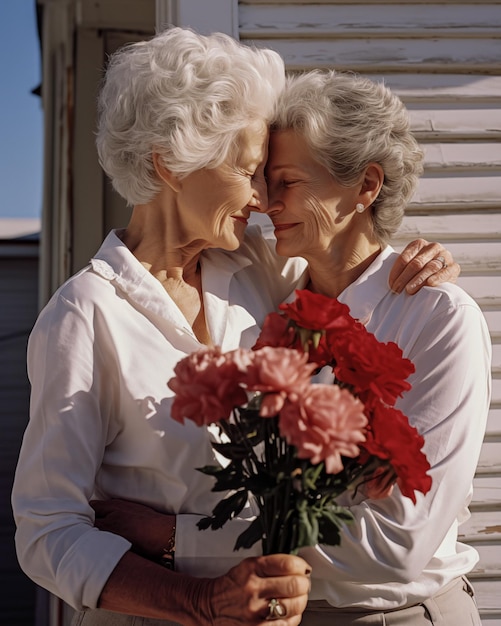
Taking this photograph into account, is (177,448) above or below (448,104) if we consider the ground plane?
below

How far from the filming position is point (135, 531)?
209 centimetres

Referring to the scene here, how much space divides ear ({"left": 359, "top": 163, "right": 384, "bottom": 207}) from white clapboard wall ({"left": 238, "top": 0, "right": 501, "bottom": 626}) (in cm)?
53

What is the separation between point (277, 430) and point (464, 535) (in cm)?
155

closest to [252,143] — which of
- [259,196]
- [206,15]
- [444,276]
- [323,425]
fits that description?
[259,196]

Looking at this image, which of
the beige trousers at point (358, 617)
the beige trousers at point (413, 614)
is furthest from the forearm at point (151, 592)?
the beige trousers at point (413, 614)

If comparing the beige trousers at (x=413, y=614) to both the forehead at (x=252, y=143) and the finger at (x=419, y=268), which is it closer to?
the finger at (x=419, y=268)

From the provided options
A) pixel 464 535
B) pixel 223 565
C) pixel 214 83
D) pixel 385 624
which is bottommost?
pixel 464 535

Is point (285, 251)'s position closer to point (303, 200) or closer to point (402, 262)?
point (303, 200)

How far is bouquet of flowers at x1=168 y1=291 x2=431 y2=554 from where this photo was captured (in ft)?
5.09

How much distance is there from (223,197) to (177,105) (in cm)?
26

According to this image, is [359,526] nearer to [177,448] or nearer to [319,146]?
[177,448]

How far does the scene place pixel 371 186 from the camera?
2.58 m

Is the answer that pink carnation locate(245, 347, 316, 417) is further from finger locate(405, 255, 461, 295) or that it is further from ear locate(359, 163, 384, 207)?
ear locate(359, 163, 384, 207)

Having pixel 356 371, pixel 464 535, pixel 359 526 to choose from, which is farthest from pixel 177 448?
pixel 464 535
